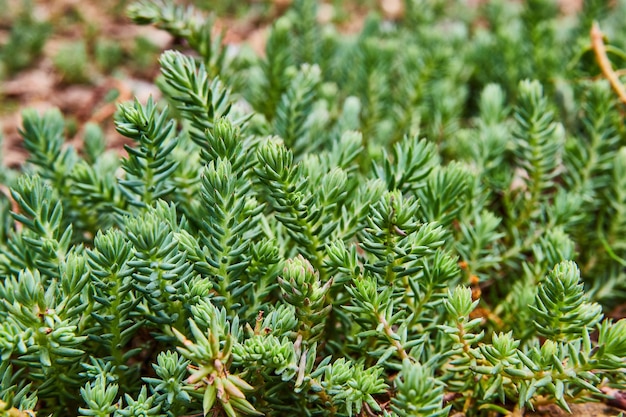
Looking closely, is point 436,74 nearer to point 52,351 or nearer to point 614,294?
point 614,294

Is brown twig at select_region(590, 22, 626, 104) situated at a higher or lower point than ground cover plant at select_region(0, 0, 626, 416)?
higher

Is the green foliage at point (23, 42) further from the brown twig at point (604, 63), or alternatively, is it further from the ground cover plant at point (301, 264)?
the brown twig at point (604, 63)

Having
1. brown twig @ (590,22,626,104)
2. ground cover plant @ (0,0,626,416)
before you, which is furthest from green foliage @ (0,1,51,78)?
brown twig @ (590,22,626,104)

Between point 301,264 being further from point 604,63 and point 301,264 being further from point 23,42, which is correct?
point 23,42

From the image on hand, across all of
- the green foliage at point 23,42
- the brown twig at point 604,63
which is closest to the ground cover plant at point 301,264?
the brown twig at point 604,63

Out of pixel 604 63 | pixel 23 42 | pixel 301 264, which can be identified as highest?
pixel 604 63

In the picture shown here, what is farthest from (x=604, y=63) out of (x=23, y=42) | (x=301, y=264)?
(x=23, y=42)

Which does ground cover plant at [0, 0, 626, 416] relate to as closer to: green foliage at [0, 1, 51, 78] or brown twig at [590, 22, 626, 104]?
brown twig at [590, 22, 626, 104]
